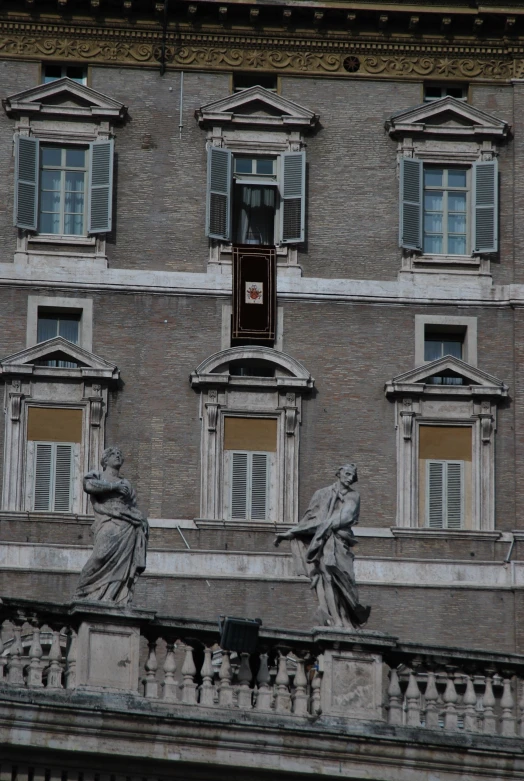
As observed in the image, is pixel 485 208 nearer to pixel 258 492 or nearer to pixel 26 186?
pixel 258 492

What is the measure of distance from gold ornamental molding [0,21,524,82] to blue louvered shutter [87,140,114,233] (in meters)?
1.90

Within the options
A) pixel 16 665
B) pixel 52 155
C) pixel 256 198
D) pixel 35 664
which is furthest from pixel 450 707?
pixel 52 155

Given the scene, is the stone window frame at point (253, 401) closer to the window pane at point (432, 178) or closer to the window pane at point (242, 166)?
the window pane at point (242, 166)

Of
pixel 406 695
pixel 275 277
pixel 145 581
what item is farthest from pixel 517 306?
pixel 406 695

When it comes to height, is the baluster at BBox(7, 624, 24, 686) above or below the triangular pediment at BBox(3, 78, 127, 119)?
below

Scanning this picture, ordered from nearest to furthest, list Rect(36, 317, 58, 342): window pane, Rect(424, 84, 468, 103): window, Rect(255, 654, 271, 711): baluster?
Rect(255, 654, 271, 711): baluster → Rect(36, 317, 58, 342): window pane → Rect(424, 84, 468, 103): window

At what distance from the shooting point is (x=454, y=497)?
44969 mm

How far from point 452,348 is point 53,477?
7844 millimetres

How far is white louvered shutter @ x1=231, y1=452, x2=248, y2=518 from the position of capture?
146ft

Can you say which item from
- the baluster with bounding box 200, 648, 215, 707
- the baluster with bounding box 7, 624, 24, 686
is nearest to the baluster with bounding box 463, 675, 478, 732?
the baluster with bounding box 200, 648, 215, 707

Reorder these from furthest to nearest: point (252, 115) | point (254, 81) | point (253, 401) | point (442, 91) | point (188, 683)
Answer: point (442, 91), point (254, 81), point (252, 115), point (253, 401), point (188, 683)

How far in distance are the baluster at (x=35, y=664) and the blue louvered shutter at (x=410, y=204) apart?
824 inches

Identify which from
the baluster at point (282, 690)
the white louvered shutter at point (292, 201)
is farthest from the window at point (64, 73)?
the baluster at point (282, 690)

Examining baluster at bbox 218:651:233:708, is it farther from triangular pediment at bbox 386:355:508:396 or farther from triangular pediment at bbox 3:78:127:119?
triangular pediment at bbox 3:78:127:119
